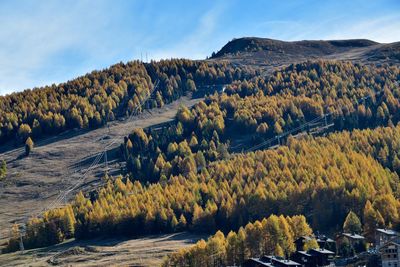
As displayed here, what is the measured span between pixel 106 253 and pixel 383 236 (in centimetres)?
5320

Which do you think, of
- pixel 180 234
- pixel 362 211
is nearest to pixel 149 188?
pixel 180 234

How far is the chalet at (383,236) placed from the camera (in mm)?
109812

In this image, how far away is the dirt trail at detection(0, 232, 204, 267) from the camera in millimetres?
131863

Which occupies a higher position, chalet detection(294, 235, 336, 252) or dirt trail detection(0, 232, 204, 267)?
dirt trail detection(0, 232, 204, 267)

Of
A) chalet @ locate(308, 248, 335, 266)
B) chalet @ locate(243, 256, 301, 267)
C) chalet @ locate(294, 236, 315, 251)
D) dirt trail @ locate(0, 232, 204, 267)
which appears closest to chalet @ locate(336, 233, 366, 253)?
chalet @ locate(294, 236, 315, 251)

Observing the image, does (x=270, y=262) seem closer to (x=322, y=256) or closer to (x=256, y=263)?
(x=256, y=263)

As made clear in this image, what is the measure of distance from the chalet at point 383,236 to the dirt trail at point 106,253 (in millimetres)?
34981

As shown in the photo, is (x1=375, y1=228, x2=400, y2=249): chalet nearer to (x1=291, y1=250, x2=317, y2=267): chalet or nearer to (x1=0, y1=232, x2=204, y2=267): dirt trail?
(x1=291, y1=250, x2=317, y2=267): chalet

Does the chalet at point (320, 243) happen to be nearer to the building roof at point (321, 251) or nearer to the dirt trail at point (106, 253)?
the building roof at point (321, 251)

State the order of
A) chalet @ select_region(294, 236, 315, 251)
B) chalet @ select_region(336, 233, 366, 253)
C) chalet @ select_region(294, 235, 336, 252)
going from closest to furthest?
chalet @ select_region(336, 233, 366, 253) → chalet @ select_region(294, 236, 315, 251) → chalet @ select_region(294, 235, 336, 252)

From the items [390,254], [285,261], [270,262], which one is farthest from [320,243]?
[390,254]

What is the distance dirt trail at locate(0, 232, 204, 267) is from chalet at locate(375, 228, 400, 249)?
115 ft

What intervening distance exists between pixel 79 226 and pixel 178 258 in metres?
56.8

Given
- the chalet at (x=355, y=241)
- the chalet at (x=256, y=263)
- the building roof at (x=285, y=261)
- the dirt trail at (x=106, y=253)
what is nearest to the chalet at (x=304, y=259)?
the building roof at (x=285, y=261)
